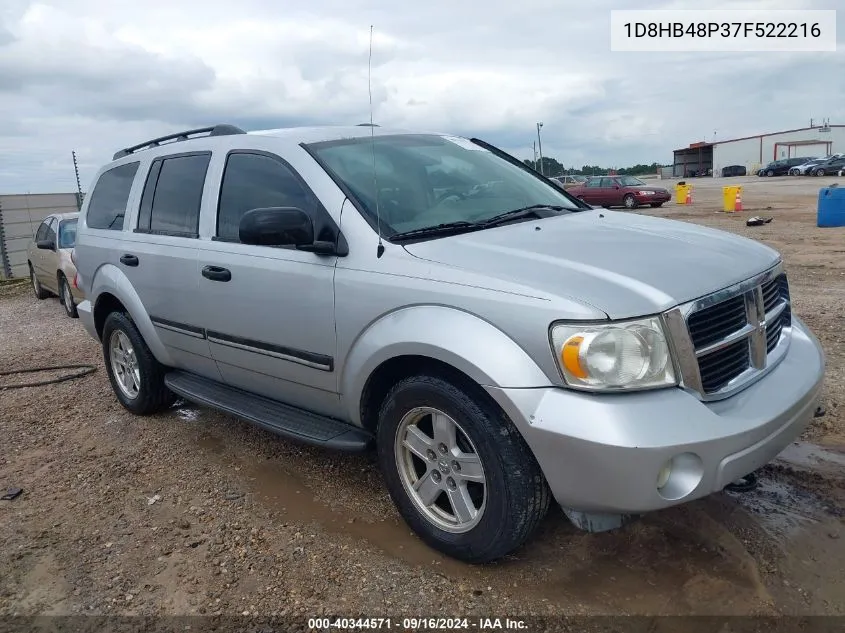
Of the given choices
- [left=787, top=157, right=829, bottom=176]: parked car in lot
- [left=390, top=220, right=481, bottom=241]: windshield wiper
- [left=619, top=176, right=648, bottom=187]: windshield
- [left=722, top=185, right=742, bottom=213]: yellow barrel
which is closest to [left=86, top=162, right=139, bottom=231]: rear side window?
[left=390, top=220, right=481, bottom=241]: windshield wiper

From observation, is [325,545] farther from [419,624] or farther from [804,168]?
[804,168]

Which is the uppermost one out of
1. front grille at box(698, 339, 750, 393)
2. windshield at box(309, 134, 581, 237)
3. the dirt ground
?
windshield at box(309, 134, 581, 237)

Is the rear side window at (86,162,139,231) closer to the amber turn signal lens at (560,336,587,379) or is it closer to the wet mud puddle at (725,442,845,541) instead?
the amber turn signal lens at (560,336,587,379)

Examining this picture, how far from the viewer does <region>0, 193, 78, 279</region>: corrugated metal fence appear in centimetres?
1656

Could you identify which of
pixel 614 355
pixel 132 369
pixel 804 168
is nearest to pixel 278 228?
→ pixel 614 355

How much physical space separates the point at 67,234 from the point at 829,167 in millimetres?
47343

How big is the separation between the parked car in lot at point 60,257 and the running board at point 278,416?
244 inches

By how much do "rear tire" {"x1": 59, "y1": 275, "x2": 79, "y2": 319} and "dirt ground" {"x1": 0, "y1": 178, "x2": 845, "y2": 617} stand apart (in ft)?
19.4

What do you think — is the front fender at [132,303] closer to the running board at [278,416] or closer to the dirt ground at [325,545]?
the running board at [278,416]

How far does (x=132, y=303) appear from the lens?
4559mm

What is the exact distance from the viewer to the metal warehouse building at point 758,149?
66.3m

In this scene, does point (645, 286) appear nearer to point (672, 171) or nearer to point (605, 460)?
point (605, 460)

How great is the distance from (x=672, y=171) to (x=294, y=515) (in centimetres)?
8498

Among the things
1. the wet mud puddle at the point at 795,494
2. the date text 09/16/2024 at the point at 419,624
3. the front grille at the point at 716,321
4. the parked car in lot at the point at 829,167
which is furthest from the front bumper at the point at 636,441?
the parked car in lot at the point at 829,167
